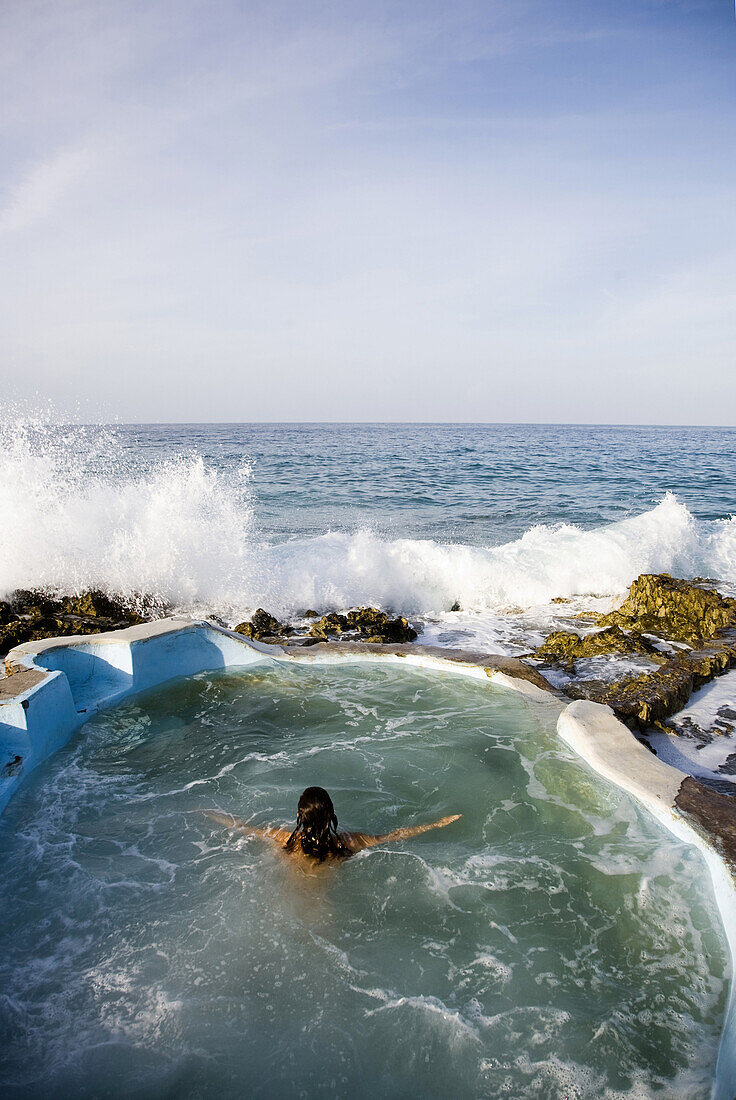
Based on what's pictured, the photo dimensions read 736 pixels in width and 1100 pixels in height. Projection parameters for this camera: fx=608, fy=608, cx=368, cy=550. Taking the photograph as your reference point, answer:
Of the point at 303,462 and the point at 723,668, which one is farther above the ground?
the point at 303,462

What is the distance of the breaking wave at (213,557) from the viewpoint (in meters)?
9.87

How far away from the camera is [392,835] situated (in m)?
3.75

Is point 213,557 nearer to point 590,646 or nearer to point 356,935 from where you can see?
point 590,646

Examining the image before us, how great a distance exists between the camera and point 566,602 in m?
10.4

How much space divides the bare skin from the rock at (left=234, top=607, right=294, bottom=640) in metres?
4.30

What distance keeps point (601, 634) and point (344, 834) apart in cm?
541

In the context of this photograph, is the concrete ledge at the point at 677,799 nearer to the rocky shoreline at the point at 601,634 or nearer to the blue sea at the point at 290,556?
the rocky shoreline at the point at 601,634

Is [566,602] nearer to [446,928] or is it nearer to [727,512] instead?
[446,928]

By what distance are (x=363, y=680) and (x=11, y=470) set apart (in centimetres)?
769

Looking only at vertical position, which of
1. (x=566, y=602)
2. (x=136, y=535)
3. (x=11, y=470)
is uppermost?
(x=11, y=470)

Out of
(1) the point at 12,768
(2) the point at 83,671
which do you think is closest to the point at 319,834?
(1) the point at 12,768

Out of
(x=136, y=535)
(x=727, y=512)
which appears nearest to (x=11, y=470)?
(x=136, y=535)

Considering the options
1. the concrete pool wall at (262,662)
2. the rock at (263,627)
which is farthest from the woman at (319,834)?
the rock at (263,627)

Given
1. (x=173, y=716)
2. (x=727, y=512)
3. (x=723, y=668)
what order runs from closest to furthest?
(x=173, y=716) → (x=723, y=668) → (x=727, y=512)
